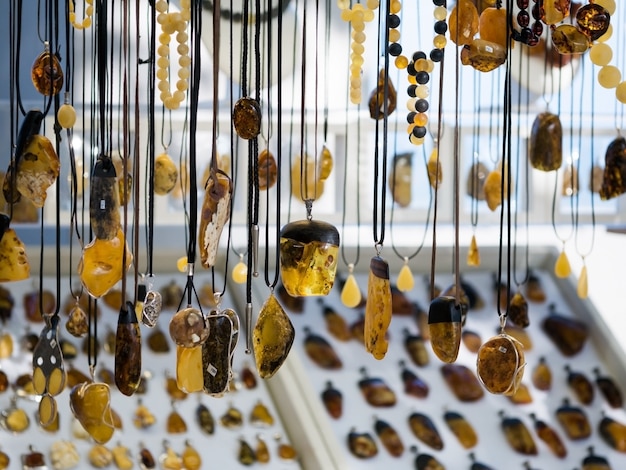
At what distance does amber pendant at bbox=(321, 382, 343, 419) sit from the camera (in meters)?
2.59

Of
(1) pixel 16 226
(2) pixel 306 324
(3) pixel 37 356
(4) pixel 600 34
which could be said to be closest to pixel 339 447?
(2) pixel 306 324

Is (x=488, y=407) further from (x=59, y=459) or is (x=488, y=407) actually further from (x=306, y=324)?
(x=59, y=459)

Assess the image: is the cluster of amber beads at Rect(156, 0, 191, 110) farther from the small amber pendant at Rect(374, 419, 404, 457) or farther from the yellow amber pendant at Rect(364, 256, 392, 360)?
the small amber pendant at Rect(374, 419, 404, 457)

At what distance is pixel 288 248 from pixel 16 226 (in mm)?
1763

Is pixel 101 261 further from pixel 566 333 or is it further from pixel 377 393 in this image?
pixel 566 333

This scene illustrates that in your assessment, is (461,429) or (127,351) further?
(461,429)

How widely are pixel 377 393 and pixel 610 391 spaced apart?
63 centimetres

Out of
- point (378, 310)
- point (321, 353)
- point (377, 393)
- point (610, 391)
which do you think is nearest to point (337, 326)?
point (321, 353)

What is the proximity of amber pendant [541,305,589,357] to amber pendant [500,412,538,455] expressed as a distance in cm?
34

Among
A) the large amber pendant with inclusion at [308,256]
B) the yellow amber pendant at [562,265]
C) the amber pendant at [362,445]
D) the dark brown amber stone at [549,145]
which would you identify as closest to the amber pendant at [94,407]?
the large amber pendant with inclusion at [308,256]

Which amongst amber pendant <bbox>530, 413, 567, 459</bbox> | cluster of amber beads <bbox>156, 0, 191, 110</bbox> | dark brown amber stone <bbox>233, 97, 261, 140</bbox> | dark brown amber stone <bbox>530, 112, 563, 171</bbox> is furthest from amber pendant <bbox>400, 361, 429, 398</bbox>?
dark brown amber stone <bbox>233, 97, 261, 140</bbox>

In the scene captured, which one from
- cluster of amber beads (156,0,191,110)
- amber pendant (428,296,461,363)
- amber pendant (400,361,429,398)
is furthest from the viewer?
amber pendant (400,361,429,398)

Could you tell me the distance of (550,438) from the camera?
2.66 m

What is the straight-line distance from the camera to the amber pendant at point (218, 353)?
118 centimetres
